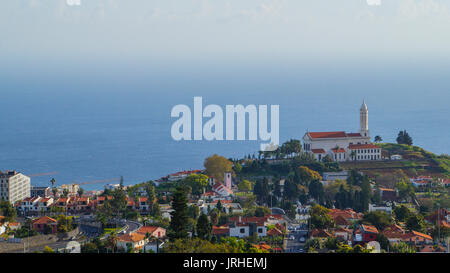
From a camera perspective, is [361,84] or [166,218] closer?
[166,218]

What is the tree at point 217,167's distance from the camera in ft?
55.1

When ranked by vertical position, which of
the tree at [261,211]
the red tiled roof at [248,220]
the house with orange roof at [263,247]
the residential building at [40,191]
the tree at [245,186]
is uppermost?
the tree at [245,186]

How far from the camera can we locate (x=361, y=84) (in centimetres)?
4447

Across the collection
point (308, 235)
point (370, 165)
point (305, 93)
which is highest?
point (305, 93)

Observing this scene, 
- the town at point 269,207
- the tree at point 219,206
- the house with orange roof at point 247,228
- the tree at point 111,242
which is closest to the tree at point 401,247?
the town at point 269,207

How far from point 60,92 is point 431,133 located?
78.1 feet

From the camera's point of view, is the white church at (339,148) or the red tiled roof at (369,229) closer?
the red tiled roof at (369,229)

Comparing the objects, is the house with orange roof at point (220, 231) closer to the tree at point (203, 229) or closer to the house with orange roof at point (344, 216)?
the tree at point (203, 229)

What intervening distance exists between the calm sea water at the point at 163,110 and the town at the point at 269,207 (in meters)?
6.05

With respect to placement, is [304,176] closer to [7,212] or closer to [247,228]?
[247,228]

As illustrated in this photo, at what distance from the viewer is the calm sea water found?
85.1 feet

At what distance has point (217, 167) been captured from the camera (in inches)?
665

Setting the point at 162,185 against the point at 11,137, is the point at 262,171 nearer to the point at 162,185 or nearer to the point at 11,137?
the point at 162,185
